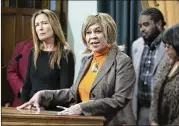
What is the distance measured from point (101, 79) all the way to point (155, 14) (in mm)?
215

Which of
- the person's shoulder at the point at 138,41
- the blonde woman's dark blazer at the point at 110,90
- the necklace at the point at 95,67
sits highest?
the person's shoulder at the point at 138,41

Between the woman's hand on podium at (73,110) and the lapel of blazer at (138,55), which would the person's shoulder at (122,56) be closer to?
the lapel of blazer at (138,55)

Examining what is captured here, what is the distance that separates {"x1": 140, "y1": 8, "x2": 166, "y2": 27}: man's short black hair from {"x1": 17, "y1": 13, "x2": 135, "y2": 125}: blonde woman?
96 millimetres

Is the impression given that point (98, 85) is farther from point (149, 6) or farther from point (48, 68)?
point (149, 6)

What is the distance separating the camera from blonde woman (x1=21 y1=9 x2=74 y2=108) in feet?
3.00

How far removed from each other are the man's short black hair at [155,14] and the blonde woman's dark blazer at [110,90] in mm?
126

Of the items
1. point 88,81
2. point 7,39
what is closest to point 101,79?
point 88,81

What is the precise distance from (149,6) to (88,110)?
1.02 feet

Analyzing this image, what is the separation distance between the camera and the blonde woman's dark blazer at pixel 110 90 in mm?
874

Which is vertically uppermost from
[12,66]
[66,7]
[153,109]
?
[66,7]

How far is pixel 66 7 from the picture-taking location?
971mm

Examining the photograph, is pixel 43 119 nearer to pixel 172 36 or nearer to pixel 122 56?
pixel 122 56

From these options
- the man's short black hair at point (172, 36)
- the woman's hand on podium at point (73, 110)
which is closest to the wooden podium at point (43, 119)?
the woman's hand on podium at point (73, 110)

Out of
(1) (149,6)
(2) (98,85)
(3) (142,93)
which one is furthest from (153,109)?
(1) (149,6)
